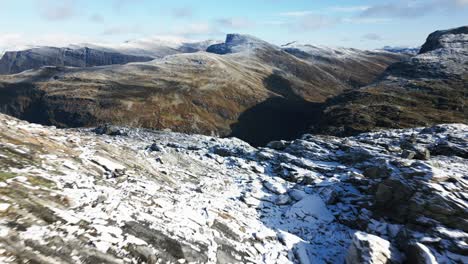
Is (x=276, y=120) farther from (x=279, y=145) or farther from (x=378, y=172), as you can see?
(x=378, y=172)

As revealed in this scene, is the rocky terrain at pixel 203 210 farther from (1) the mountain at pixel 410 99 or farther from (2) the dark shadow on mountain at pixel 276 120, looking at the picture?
(2) the dark shadow on mountain at pixel 276 120

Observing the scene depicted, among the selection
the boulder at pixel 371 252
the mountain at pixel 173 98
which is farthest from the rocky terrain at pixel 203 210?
the mountain at pixel 173 98

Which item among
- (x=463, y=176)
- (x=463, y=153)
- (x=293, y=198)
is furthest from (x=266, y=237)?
(x=463, y=153)

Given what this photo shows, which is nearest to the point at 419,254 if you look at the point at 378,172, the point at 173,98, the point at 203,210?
the point at 378,172

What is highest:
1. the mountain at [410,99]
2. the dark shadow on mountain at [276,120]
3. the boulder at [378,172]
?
the boulder at [378,172]

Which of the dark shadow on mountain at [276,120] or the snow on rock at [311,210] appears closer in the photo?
the snow on rock at [311,210]

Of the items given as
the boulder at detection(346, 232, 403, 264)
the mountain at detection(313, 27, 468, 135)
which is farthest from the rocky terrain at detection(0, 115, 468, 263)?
the mountain at detection(313, 27, 468, 135)

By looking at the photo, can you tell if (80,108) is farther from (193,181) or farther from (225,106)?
(193,181)
